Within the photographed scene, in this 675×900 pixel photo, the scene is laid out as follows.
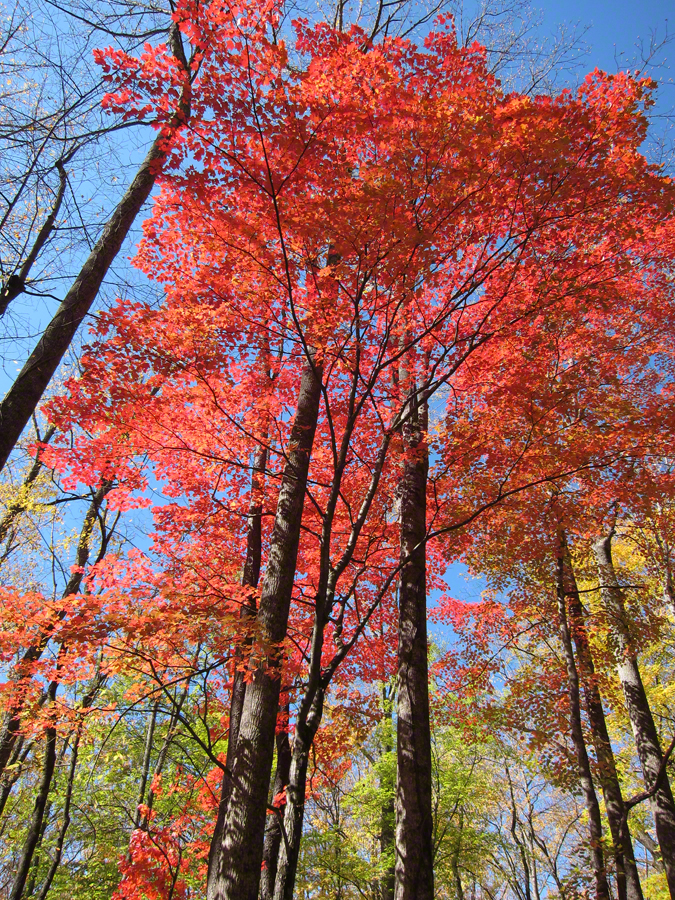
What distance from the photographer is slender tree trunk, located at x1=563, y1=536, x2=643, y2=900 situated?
6.18 m

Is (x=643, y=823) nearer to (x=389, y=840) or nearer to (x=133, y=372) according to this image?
(x=389, y=840)

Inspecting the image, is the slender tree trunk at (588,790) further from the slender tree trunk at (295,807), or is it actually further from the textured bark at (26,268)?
the textured bark at (26,268)

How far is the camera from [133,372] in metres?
5.68

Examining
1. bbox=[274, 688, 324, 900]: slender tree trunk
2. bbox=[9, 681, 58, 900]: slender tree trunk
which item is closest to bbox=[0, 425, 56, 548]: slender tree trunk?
bbox=[9, 681, 58, 900]: slender tree trunk

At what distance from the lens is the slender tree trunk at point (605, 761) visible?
618cm

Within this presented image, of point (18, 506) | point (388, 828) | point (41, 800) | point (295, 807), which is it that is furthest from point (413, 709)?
point (18, 506)

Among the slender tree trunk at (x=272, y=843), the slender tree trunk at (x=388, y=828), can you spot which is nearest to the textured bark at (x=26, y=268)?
the slender tree trunk at (x=272, y=843)

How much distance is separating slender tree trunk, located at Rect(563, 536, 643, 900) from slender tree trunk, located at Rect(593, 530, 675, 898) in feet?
1.50

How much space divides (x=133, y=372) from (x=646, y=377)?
9.35 meters

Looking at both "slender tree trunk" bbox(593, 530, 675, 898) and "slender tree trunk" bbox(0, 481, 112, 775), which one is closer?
"slender tree trunk" bbox(0, 481, 112, 775)

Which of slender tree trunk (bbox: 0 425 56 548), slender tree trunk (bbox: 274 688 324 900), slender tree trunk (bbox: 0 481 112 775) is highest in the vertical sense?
slender tree trunk (bbox: 0 425 56 548)

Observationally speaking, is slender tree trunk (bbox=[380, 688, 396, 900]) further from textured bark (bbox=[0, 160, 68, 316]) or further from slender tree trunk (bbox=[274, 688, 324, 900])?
textured bark (bbox=[0, 160, 68, 316])

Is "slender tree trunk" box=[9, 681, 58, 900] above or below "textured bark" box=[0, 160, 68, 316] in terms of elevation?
below

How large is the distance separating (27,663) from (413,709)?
531cm
